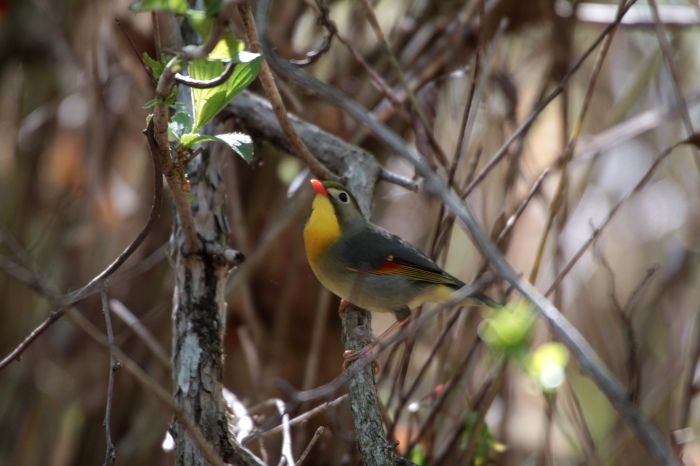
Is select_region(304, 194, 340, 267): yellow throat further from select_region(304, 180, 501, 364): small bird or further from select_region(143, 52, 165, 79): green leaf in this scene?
select_region(143, 52, 165, 79): green leaf

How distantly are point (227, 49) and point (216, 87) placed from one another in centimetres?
29

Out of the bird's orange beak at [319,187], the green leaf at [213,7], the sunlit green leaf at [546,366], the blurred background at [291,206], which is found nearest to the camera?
the green leaf at [213,7]

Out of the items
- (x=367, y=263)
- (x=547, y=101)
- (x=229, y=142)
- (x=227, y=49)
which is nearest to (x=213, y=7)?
(x=227, y=49)

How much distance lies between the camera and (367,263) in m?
3.27

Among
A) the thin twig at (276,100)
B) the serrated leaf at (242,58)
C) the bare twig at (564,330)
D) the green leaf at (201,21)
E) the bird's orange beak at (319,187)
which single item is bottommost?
the bare twig at (564,330)

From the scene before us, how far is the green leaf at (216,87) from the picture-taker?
1753mm

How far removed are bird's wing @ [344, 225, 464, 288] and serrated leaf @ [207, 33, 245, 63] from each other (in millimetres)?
1822

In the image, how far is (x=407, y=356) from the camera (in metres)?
2.82

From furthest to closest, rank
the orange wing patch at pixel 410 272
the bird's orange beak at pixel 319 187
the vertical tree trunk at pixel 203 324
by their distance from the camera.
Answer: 1. the orange wing patch at pixel 410 272
2. the bird's orange beak at pixel 319 187
3. the vertical tree trunk at pixel 203 324

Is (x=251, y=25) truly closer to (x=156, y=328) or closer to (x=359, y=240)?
(x=359, y=240)

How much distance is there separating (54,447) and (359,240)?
8.06ft

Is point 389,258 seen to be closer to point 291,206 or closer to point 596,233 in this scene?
point 291,206

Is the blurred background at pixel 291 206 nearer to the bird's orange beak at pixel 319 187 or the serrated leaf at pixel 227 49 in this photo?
the bird's orange beak at pixel 319 187

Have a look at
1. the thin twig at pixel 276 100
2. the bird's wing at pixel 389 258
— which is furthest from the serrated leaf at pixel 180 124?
the bird's wing at pixel 389 258
